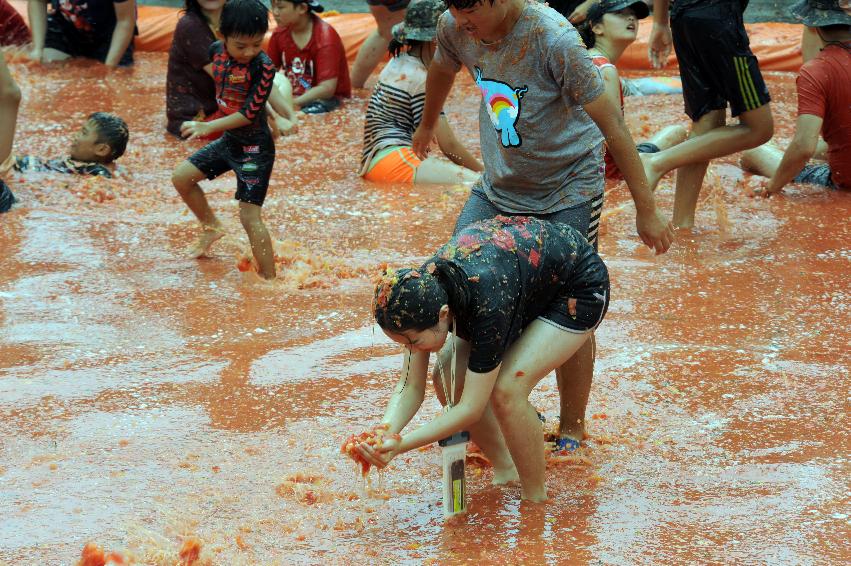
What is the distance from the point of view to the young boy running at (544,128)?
323cm

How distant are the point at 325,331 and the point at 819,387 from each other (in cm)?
197

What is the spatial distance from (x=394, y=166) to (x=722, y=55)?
7.34 ft

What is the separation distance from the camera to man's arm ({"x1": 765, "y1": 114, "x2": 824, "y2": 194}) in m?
5.84

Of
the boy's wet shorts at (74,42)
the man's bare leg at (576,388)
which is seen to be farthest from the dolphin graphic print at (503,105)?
the boy's wet shorts at (74,42)

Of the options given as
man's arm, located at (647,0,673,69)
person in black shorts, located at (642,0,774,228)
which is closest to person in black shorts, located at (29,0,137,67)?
man's arm, located at (647,0,673,69)

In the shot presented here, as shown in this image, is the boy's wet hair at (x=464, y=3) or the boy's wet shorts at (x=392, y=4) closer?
the boy's wet hair at (x=464, y=3)

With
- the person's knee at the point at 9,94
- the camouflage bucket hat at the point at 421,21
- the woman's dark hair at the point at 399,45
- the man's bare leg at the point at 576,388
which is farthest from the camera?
the woman's dark hair at the point at 399,45

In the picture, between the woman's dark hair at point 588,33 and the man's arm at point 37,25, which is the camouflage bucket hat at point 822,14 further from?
the man's arm at point 37,25

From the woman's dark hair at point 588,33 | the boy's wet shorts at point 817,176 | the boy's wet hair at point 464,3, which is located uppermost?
the boy's wet hair at point 464,3

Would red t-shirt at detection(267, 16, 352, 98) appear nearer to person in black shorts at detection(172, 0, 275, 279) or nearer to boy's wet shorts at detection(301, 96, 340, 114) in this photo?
boy's wet shorts at detection(301, 96, 340, 114)

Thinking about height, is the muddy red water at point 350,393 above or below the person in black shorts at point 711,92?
below

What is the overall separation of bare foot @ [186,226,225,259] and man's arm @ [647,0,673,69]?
275 cm

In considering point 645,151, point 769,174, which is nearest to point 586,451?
point 645,151

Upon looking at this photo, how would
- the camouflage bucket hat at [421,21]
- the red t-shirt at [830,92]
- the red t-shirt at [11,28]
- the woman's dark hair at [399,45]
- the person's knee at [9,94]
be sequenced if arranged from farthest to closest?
1. the red t-shirt at [11,28]
2. the woman's dark hair at [399,45]
3. the camouflage bucket hat at [421,21]
4. the red t-shirt at [830,92]
5. the person's knee at [9,94]
